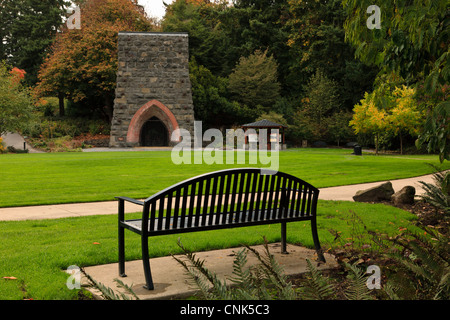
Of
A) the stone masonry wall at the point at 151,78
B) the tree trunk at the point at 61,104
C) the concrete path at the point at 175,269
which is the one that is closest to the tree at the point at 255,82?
the stone masonry wall at the point at 151,78

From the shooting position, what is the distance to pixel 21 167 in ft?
50.6

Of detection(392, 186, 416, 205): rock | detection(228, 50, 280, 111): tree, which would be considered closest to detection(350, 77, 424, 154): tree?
detection(228, 50, 280, 111): tree

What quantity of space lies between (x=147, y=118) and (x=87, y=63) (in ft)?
23.4

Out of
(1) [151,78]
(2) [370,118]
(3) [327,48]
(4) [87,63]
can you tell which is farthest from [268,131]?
(4) [87,63]

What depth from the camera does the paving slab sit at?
3.57 m

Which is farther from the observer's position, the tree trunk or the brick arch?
the tree trunk

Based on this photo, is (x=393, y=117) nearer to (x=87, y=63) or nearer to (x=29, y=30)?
(x=87, y=63)

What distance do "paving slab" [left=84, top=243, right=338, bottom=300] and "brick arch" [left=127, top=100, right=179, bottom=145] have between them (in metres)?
28.1

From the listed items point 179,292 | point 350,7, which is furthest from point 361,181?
point 179,292

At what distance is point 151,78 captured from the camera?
108ft

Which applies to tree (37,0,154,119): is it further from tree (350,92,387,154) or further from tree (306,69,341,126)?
tree (350,92,387,154)

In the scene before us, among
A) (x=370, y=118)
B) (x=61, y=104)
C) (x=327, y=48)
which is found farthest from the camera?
(x=61, y=104)
